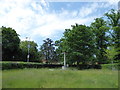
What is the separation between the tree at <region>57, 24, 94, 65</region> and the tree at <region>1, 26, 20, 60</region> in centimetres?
1030

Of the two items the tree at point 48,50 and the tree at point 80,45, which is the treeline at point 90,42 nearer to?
the tree at point 80,45

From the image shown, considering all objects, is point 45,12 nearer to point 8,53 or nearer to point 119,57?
point 119,57

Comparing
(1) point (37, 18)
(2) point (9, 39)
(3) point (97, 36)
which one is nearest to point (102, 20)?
(3) point (97, 36)

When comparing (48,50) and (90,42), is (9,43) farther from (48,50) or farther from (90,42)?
(48,50)

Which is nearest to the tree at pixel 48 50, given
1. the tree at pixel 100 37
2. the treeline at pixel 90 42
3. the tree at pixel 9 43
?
the tree at pixel 9 43

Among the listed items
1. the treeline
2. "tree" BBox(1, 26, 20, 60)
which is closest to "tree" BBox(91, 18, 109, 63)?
the treeline

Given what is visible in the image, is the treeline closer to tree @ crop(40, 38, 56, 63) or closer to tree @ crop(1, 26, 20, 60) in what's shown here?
tree @ crop(1, 26, 20, 60)

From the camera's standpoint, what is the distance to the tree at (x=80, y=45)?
16.1 meters

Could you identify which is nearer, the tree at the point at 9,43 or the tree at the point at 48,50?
the tree at the point at 9,43

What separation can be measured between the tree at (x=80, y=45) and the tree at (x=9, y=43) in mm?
10303

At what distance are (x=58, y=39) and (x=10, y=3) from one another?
1586cm

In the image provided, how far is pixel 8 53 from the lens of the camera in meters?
22.9

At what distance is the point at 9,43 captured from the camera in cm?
2219

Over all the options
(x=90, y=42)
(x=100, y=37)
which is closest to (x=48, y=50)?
(x=100, y=37)
